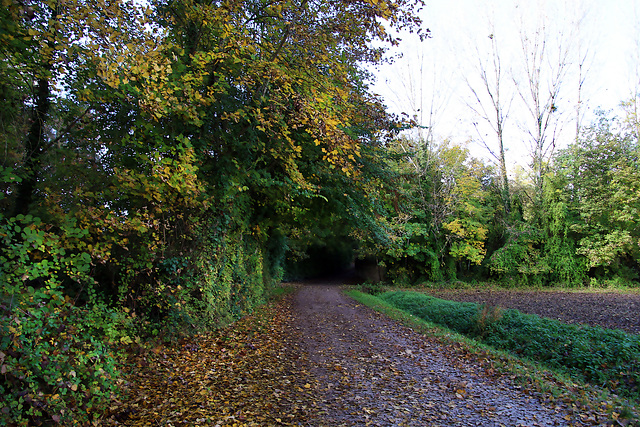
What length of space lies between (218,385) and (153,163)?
3.62 meters

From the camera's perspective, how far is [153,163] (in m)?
5.43

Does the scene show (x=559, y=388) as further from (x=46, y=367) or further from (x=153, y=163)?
(x=153, y=163)

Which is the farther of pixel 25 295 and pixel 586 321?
pixel 586 321

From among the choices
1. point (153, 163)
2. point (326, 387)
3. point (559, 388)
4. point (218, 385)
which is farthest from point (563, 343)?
point (153, 163)

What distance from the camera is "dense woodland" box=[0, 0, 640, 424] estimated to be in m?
3.62

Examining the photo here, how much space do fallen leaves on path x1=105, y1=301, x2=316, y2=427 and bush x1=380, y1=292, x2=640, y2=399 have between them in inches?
211

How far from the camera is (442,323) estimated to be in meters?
10.9

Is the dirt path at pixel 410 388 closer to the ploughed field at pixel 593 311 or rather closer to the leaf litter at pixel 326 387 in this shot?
the leaf litter at pixel 326 387

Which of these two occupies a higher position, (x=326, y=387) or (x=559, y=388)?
(x=559, y=388)

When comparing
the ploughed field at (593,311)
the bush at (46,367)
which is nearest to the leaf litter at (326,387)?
the bush at (46,367)

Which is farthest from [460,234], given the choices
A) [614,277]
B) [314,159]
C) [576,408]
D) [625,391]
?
[576,408]

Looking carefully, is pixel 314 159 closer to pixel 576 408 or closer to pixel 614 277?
pixel 576 408

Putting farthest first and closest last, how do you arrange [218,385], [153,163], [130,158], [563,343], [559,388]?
1. [563,343]
2. [130,158]
3. [153,163]
4. [218,385]
5. [559,388]

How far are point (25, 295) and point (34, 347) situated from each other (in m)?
0.52
